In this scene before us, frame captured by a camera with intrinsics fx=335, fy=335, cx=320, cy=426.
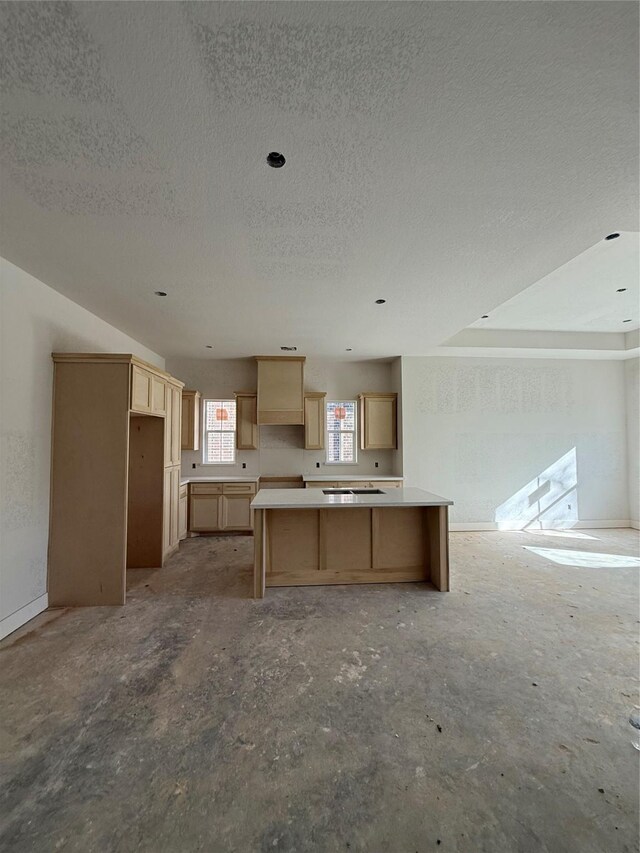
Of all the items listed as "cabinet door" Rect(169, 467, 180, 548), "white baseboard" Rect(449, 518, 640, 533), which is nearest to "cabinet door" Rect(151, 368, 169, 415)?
"cabinet door" Rect(169, 467, 180, 548)

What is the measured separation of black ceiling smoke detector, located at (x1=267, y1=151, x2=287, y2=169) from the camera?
161cm

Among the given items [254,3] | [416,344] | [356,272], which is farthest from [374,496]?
[254,3]

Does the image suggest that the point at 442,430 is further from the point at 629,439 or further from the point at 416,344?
the point at 629,439

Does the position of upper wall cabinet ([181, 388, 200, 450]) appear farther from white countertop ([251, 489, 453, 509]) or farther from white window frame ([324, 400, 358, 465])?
white countertop ([251, 489, 453, 509])

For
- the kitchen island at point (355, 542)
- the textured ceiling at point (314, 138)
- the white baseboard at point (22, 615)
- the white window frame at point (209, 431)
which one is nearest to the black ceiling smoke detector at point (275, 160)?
the textured ceiling at point (314, 138)

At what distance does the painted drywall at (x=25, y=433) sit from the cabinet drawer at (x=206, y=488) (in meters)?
2.28

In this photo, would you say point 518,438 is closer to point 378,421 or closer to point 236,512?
point 378,421

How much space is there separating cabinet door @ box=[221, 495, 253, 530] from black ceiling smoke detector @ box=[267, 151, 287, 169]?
445cm

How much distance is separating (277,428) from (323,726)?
15.1ft

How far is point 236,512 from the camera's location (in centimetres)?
531

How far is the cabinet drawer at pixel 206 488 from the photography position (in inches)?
206

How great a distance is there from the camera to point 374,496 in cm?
365

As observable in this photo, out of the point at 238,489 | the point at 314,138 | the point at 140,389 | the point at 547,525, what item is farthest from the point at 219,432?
the point at 547,525

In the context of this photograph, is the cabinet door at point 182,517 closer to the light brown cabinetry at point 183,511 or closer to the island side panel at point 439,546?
the light brown cabinetry at point 183,511
